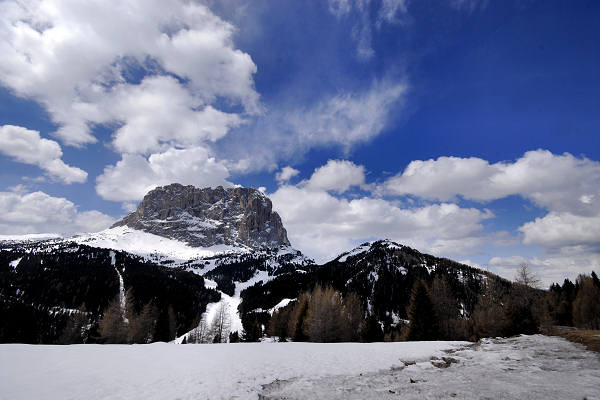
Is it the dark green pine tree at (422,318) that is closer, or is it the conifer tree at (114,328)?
the dark green pine tree at (422,318)

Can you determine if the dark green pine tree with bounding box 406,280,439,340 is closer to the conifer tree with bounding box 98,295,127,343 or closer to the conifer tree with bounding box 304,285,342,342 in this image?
the conifer tree with bounding box 304,285,342,342

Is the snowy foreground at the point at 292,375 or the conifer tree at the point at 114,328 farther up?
the snowy foreground at the point at 292,375

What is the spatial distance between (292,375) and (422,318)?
114 ft

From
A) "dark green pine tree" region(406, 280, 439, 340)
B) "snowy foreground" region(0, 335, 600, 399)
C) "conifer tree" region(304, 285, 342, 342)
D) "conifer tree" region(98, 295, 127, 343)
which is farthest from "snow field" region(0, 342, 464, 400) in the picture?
"conifer tree" region(98, 295, 127, 343)

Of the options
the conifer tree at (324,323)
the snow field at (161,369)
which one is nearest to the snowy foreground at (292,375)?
the snow field at (161,369)

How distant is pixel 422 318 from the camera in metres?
43.4

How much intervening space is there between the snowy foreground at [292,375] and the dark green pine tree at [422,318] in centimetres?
2319

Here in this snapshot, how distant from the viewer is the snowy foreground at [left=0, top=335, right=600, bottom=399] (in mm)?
11031

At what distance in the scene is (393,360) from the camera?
64.5 ft

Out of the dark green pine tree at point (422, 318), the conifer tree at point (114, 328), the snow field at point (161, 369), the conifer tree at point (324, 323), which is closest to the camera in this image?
the snow field at point (161, 369)

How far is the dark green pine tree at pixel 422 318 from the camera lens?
42.8 m

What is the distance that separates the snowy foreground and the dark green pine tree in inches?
913

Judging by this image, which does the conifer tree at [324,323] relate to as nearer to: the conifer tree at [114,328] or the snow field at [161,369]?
the snow field at [161,369]

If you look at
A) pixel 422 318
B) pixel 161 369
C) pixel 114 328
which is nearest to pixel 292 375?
pixel 161 369
